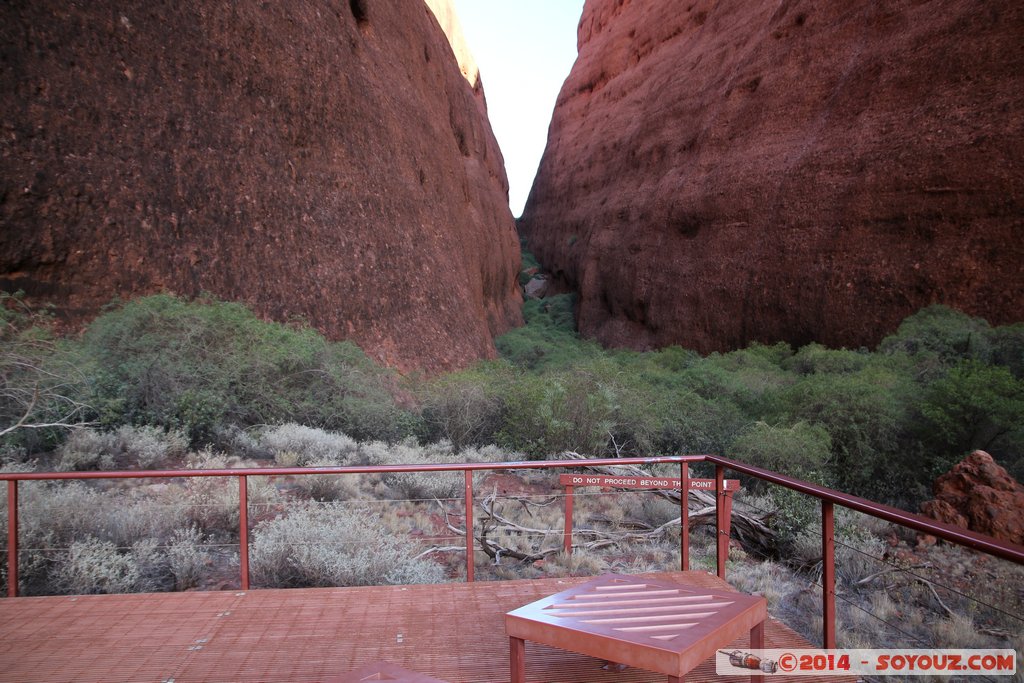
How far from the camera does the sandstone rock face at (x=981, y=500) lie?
6.16 meters

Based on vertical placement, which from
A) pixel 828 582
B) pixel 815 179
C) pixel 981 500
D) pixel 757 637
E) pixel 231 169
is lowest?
pixel 981 500

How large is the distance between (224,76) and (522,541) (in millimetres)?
10069

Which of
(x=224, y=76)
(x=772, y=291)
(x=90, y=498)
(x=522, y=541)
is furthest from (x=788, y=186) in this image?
(x=90, y=498)

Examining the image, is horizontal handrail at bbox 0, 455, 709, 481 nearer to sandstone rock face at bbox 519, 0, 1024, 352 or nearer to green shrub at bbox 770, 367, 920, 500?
green shrub at bbox 770, 367, 920, 500

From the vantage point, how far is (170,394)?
7730 millimetres

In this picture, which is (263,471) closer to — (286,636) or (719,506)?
(286,636)

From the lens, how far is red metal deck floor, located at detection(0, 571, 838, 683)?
8.84ft

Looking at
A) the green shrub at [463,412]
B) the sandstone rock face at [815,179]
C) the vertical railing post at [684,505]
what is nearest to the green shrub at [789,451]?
the green shrub at [463,412]

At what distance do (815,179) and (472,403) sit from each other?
1204 centimetres

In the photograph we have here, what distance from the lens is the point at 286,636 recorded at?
303 cm

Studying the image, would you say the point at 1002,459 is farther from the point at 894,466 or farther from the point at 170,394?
the point at 170,394

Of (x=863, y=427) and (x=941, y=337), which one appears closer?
(x=863, y=427)

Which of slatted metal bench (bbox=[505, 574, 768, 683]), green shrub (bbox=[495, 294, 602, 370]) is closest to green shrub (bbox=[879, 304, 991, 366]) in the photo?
green shrub (bbox=[495, 294, 602, 370])

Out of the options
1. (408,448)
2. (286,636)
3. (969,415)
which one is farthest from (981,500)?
(286,636)
